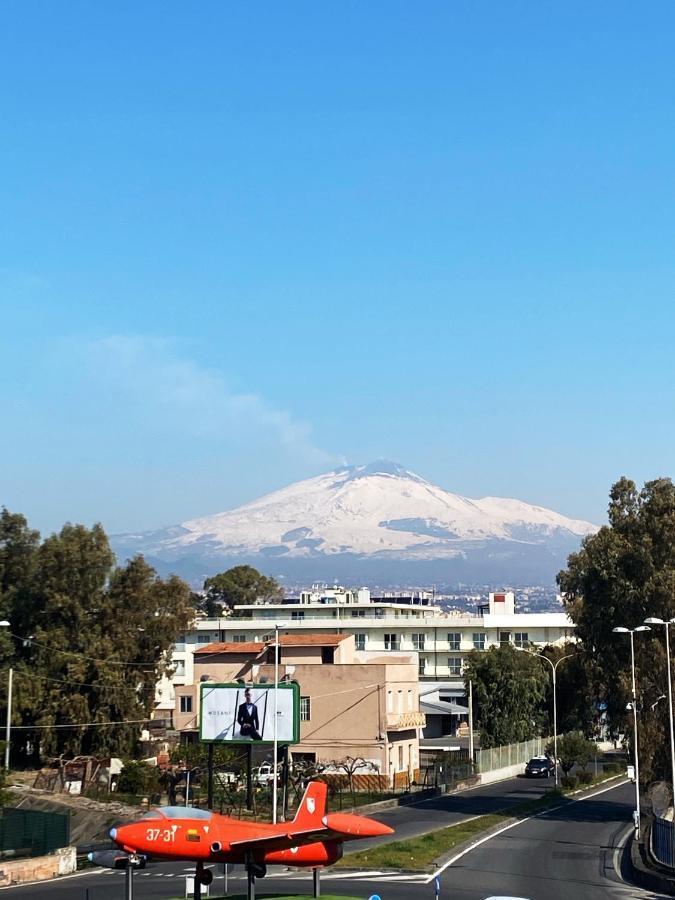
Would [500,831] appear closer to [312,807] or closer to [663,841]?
[663,841]

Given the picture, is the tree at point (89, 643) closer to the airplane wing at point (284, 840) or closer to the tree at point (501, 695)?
the tree at point (501, 695)

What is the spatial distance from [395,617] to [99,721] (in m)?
70.0

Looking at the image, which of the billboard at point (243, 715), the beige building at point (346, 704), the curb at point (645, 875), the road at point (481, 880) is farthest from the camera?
the beige building at point (346, 704)

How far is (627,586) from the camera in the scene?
73.6 metres

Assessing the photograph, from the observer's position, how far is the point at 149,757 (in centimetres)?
8775

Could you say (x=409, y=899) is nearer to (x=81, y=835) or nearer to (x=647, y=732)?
(x=81, y=835)

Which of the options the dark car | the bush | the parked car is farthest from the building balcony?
the bush

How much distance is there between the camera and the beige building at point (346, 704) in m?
84.5

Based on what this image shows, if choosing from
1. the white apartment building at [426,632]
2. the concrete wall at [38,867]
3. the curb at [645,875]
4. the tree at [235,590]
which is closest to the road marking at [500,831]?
the curb at [645,875]

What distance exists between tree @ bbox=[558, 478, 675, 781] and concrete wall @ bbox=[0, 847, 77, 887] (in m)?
32.3

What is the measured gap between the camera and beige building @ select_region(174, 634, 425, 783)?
84500 millimetres

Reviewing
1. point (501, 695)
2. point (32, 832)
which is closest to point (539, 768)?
point (501, 695)

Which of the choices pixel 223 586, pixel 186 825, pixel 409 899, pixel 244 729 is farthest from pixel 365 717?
pixel 223 586

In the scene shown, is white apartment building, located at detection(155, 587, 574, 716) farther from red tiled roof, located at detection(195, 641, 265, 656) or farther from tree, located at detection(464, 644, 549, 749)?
red tiled roof, located at detection(195, 641, 265, 656)
